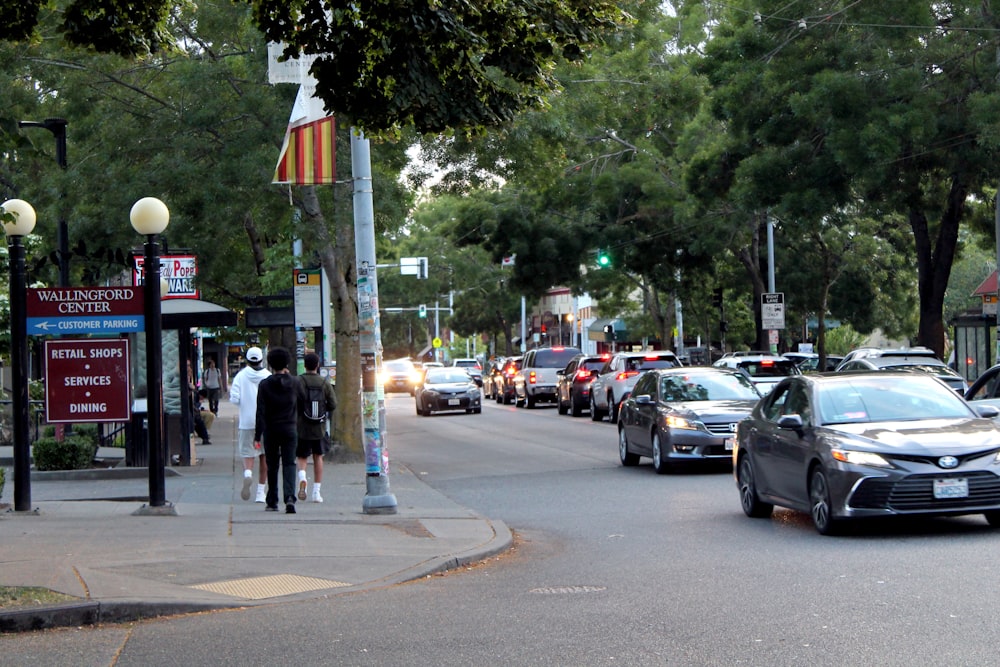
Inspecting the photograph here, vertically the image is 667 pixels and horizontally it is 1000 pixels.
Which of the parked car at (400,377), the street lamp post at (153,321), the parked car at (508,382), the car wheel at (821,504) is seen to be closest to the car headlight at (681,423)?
the car wheel at (821,504)

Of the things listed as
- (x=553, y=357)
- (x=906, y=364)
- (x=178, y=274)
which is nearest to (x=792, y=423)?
(x=906, y=364)

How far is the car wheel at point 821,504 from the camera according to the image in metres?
11.7

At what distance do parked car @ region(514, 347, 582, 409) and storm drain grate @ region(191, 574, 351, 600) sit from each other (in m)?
35.3

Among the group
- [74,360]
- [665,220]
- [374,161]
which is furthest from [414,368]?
[74,360]

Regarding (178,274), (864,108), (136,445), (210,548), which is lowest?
(210,548)

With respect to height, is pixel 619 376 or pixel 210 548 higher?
pixel 619 376

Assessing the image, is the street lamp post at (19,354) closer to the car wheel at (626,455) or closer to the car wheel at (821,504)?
the car wheel at (821,504)

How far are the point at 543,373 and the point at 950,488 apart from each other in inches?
1368

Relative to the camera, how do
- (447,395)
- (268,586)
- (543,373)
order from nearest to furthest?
(268,586)
(447,395)
(543,373)

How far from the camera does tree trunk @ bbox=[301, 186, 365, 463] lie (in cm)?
2234

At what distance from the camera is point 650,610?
8.77 m

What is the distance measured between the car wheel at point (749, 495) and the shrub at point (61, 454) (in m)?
10.3

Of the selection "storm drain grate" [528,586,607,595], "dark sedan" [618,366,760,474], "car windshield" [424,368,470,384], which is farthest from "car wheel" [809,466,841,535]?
"car windshield" [424,368,470,384]

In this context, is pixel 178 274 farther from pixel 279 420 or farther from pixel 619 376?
pixel 619 376
